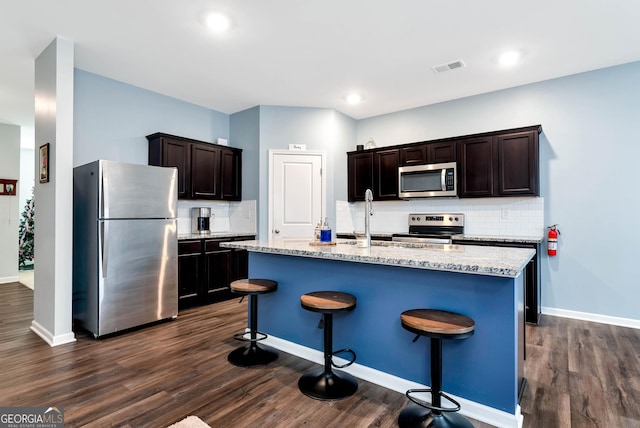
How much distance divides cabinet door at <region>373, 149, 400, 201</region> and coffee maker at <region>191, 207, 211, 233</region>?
2499mm

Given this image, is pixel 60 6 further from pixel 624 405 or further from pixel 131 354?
→ pixel 624 405

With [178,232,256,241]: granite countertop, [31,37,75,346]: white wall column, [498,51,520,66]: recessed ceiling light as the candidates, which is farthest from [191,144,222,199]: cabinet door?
[498,51,520,66]: recessed ceiling light

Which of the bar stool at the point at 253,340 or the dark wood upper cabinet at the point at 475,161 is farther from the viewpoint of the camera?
the dark wood upper cabinet at the point at 475,161

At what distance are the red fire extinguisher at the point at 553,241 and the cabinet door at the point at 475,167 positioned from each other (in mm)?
766

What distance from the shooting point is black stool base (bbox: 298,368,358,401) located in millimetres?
2146

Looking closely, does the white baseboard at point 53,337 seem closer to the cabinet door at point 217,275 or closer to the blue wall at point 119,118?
the cabinet door at point 217,275

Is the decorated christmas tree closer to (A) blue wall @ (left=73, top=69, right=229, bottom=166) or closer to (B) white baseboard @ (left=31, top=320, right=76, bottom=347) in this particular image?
(A) blue wall @ (left=73, top=69, right=229, bottom=166)

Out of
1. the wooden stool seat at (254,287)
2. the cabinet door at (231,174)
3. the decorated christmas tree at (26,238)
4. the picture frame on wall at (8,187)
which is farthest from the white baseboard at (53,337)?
the decorated christmas tree at (26,238)

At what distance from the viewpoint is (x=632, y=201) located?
354 centimetres

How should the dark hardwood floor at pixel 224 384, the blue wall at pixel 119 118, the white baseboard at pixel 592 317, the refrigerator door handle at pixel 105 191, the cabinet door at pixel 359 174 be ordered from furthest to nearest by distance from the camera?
1. the cabinet door at pixel 359 174
2. the blue wall at pixel 119 118
3. the white baseboard at pixel 592 317
4. the refrigerator door handle at pixel 105 191
5. the dark hardwood floor at pixel 224 384

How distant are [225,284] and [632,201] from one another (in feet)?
15.8

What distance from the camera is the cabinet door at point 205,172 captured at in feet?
15.0

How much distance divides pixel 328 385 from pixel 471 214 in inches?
128

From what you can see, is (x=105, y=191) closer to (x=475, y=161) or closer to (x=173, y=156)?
(x=173, y=156)
